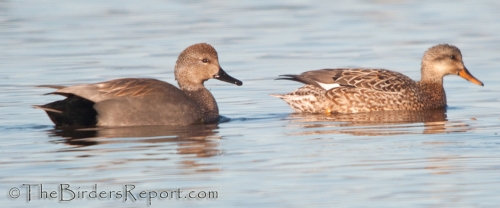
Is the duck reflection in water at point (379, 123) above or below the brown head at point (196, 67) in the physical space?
below

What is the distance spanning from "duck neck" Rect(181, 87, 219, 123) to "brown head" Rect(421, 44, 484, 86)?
2976mm

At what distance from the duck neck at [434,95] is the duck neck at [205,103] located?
8.84ft

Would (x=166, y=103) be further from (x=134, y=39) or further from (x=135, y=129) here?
(x=134, y=39)

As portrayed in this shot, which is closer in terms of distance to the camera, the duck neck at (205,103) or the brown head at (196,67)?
the duck neck at (205,103)

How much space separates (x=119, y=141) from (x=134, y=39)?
946cm

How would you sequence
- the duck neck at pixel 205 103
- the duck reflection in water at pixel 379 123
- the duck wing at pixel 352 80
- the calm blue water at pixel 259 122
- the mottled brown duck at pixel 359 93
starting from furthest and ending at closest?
the duck wing at pixel 352 80 < the mottled brown duck at pixel 359 93 < the duck neck at pixel 205 103 < the duck reflection in water at pixel 379 123 < the calm blue water at pixel 259 122

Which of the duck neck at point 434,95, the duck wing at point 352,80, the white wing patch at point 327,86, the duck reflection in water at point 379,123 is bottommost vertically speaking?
the duck reflection in water at point 379,123

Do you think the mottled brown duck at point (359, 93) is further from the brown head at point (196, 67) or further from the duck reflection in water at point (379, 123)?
the brown head at point (196, 67)

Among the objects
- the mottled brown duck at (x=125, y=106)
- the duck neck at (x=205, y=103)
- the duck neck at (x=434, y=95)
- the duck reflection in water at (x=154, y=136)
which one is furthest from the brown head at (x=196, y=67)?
the duck neck at (x=434, y=95)

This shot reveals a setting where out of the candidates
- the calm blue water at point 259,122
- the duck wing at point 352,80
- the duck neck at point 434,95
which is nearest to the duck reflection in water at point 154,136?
the calm blue water at point 259,122

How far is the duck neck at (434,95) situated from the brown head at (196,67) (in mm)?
2555

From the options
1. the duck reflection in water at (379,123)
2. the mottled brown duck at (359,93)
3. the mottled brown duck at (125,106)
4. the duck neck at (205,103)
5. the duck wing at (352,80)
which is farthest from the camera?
the duck wing at (352,80)

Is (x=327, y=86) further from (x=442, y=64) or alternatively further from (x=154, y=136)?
(x=154, y=136)

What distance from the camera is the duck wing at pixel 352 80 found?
45.8 ft
